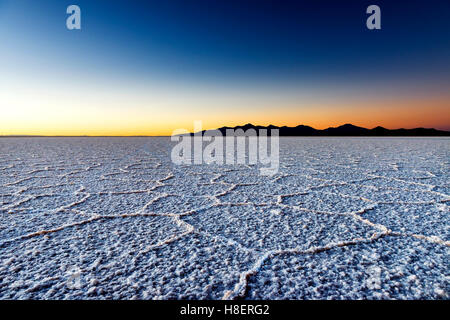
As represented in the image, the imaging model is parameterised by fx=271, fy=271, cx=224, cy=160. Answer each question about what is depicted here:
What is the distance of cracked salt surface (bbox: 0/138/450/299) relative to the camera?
2.47 ft

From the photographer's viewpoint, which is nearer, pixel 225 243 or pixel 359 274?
pixel 359 274

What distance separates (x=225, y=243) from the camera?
1.03 metres

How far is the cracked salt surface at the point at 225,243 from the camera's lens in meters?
0.75
